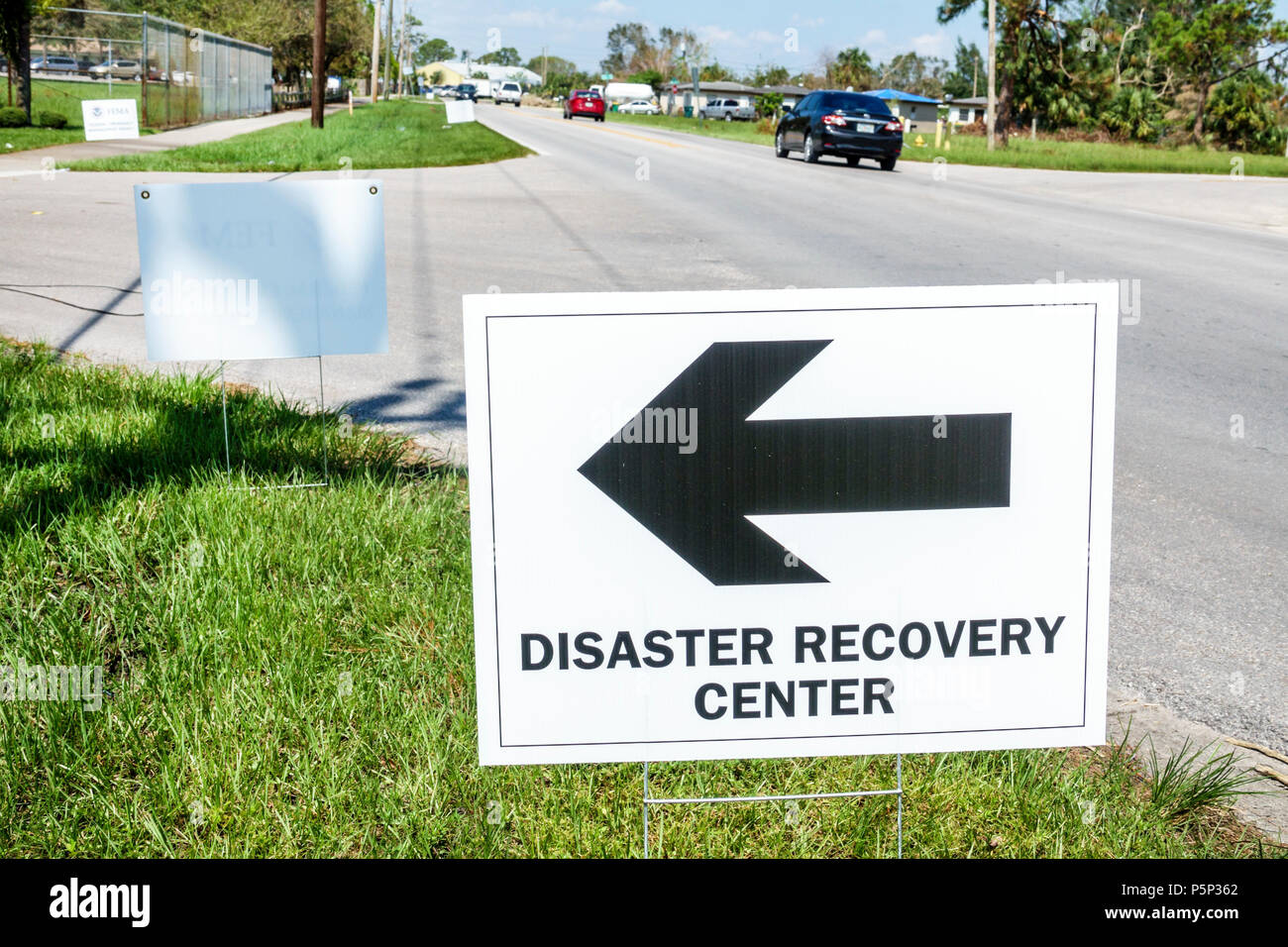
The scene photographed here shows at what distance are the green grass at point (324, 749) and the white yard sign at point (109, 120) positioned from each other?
2244 cm

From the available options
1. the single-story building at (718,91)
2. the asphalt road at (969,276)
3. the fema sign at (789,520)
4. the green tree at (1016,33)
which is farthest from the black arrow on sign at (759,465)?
the single-story building at (718,91)

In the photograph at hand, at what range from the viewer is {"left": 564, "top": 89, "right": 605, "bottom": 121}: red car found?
6044 centimetres

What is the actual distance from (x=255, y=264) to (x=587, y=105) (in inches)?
2329

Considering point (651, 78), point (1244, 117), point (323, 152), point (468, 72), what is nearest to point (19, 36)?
point (323, 152)

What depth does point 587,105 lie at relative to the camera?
6069cm

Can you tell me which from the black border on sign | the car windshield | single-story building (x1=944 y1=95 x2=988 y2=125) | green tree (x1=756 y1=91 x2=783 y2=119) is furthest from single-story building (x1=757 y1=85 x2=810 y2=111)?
the black border on sign

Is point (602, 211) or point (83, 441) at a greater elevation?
point (602, 211)

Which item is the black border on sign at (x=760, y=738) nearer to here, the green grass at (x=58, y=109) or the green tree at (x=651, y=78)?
the green grass at (x=58, y=109)

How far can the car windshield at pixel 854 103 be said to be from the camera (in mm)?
25875

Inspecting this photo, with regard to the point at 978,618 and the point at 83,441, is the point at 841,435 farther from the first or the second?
the point at 83,441

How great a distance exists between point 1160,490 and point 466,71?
189 metres
